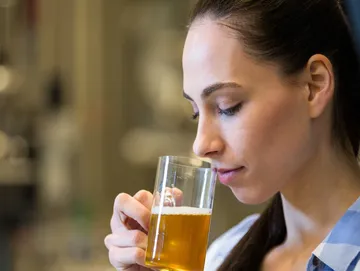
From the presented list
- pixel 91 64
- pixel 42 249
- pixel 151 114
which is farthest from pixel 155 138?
pixel 42 249

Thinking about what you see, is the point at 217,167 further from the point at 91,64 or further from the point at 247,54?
the point at 91,64

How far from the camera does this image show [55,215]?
118 inches

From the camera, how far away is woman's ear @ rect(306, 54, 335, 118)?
40.2 inches

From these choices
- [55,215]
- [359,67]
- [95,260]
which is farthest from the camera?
[55,215]

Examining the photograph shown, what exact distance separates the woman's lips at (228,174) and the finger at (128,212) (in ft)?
0.45

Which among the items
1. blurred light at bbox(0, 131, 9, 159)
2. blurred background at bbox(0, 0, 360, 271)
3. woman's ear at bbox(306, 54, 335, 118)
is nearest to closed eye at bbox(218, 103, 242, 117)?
A: woman's ear at bbox(306, 54, 335, 118)

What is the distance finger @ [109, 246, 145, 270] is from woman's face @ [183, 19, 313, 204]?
0.19 m

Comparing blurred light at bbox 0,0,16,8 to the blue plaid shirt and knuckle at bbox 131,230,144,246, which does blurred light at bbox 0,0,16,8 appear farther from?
the blue plaid shirt

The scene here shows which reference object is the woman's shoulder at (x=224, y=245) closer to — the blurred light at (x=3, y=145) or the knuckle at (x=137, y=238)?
the knuckle at (x=137, y=238)

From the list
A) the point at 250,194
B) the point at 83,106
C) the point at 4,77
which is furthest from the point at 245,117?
the point at 4,77

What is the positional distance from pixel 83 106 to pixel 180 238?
7.04ft

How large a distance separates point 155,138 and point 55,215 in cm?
59

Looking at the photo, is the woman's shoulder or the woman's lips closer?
the woman's lips

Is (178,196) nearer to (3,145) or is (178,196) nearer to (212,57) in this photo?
(212,57)
